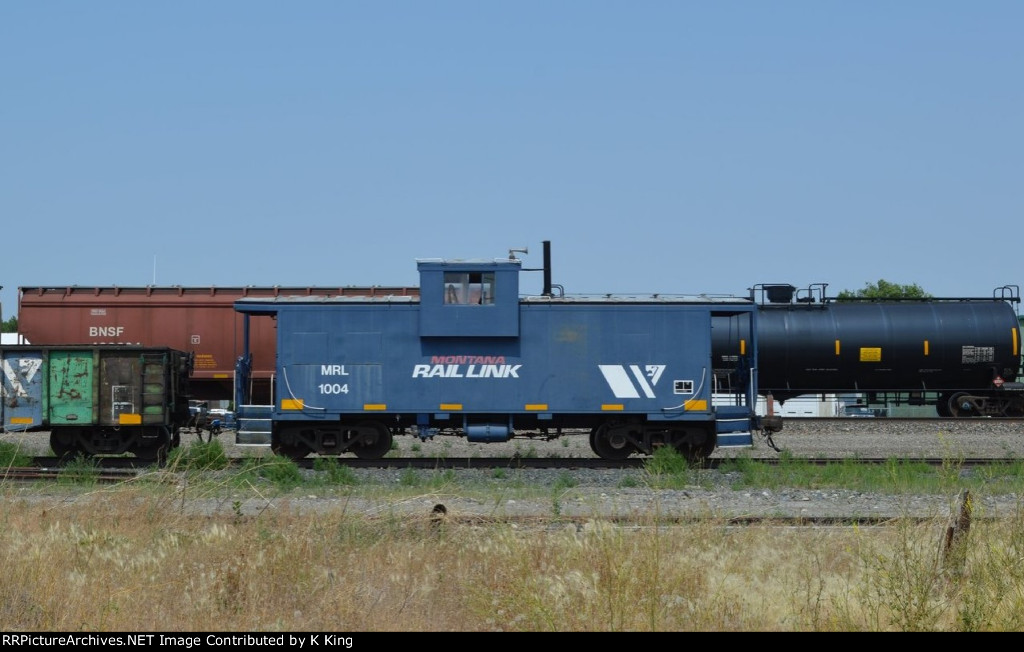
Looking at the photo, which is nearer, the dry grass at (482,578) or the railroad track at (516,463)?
the dry grass at (482,578)

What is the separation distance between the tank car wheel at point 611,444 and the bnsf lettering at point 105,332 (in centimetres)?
1337

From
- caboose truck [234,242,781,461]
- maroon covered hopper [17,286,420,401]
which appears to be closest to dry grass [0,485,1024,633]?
caboose truck [234,242,781,461]

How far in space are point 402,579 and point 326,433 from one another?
11.3 metres

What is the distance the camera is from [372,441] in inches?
727

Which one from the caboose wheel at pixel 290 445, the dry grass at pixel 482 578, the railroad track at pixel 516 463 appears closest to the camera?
the dry grass at pixel 482 578

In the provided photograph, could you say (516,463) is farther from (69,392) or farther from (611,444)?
(69,392)

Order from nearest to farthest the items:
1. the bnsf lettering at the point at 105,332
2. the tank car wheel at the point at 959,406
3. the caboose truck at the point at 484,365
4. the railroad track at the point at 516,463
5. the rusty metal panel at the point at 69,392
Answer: the railroad track at the point at 516,463
the rusty metal panel at the point at 69,392
the caboose truck at the point at 484,365
the bnsf lettering at the point at 105,332
the tank car wheel at the point at 959,406

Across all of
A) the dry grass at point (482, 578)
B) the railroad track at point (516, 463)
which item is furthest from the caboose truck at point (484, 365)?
the dry grass at point (482, 578)

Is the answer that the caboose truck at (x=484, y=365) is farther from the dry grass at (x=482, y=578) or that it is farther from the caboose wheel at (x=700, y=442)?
the dry grass at (x=482, y=578)

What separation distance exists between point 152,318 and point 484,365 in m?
11.1

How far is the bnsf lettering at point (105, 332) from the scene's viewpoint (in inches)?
980

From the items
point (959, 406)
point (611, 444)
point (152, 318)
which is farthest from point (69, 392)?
point (959, 406)

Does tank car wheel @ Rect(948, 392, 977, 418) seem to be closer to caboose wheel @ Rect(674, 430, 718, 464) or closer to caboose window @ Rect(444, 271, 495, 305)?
caboose wheel @ Rect(674, 430, 718, 464)
